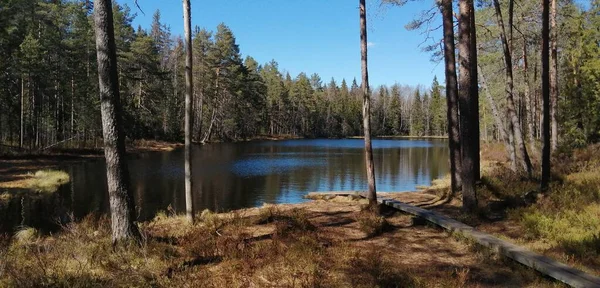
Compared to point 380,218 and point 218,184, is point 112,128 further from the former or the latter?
point 218,184

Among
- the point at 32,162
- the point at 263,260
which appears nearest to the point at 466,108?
the point at 263,260

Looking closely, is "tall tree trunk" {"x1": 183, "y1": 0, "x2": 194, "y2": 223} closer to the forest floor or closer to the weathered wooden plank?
the forest floor

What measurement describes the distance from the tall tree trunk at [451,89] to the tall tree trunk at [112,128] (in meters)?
9.27

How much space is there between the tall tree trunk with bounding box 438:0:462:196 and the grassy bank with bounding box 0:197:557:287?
4951mm

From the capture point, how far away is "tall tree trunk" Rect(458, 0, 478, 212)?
30.2 feet

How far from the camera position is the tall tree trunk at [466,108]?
30.2ft

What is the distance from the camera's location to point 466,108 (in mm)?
9578

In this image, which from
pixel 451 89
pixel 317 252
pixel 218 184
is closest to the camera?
pixel 317 252

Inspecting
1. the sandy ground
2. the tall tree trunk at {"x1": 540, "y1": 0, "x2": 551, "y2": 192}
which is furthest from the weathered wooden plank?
the tall tree trunk at {"x1": 540, "y1": 0, "x2": 551, "y2": 192}

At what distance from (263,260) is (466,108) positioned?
249 inches

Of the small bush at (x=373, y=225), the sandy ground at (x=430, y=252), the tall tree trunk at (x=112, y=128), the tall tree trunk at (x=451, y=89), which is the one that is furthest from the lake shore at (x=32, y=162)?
the tall tree trunk at (x=451, y=89)

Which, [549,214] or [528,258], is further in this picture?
[549,214]

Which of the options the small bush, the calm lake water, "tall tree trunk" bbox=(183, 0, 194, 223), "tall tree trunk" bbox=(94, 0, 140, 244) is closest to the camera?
"tall tree trunk" bbox=(94, 0, 140, 244)

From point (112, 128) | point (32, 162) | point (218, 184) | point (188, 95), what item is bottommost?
point (218, 184)
